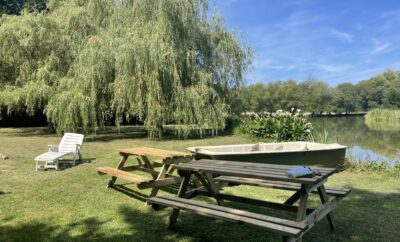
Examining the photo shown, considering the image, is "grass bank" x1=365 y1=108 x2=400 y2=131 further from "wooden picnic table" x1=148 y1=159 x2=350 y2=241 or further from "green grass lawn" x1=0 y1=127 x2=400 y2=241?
"wooden picnic table" x1=148 y1=159 x2=350 y2=241

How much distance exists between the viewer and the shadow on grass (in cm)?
335

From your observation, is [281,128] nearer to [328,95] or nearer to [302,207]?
[302,207]

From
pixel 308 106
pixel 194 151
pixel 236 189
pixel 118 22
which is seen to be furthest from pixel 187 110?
pixel 308 106

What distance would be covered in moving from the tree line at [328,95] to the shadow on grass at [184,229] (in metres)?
49.0

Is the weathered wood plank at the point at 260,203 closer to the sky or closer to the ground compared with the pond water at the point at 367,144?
closer to the sky

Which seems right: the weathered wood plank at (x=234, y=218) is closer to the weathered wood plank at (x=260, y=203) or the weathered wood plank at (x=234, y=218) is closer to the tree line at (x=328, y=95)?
the weathered wood plank at (x=260, y=203)

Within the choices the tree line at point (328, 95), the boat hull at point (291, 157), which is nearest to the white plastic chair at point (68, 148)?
the boat hull at point (291, 157)

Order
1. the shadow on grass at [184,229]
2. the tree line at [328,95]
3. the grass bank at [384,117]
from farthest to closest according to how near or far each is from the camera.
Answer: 1. the tree line at [328,95]
2. the grass bank at [384,117]
3. the shadow on grass at [184,229]

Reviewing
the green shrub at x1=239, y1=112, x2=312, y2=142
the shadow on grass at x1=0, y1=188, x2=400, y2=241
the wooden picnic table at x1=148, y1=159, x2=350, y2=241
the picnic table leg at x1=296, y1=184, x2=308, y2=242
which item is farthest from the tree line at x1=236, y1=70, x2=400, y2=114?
the picnic table leg at x1=296, y1=184, x2=308, y2=242

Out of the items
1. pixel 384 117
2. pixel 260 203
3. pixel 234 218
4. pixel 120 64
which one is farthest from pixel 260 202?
pixel 384 117

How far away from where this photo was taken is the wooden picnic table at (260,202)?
8.55 feet

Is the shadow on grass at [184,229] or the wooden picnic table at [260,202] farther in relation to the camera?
the shadow on grass at [184,229]

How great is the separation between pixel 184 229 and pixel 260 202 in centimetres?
86

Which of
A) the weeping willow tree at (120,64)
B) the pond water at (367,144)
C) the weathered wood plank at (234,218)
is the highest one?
the weeping willow tree at (120,64)
